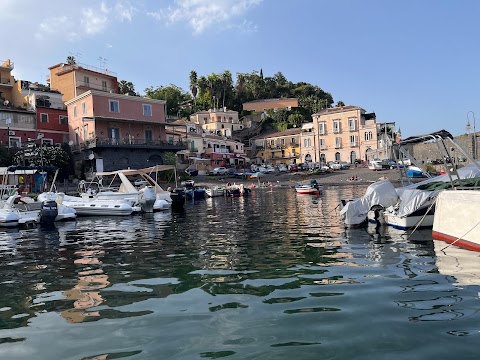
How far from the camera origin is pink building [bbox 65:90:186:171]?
5666 cm

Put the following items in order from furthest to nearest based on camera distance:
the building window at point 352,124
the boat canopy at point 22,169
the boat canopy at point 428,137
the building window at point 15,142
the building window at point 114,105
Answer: the building window at point 352,124, the building window at point 114,105, the building window at point 15,142, the boat canopy at point 22,169, the boat canopy at point 428,137

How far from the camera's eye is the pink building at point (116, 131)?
56.7 m

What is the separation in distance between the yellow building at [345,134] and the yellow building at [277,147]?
235 inches

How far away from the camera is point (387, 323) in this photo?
6.00 meters

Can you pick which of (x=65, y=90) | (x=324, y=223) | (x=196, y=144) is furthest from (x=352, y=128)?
(x=324, y=223)

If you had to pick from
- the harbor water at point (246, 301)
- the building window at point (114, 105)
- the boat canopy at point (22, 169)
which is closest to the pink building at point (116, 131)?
the building window at point (114, 105)

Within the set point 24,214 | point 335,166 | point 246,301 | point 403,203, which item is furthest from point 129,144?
point 246,301

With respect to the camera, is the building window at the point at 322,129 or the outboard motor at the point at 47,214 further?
the building window at the point at 322,129

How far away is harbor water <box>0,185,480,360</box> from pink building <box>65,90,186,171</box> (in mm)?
43827

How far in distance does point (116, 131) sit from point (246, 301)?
5612 cm

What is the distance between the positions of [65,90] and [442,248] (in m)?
68.7

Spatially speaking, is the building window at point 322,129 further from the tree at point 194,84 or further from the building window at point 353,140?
the tree at point 194,84

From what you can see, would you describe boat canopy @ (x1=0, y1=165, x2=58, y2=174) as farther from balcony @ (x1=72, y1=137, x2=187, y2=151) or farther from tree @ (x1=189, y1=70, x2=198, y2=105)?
tree @ (x1=189, y1=70, x2=198, y2=105)

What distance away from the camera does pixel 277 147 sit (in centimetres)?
9856
